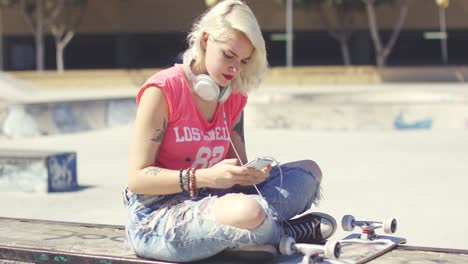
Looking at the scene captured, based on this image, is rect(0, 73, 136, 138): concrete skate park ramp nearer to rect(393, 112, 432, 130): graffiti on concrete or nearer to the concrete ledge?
rect(393, 112, 432, 130): graffiti on concrete

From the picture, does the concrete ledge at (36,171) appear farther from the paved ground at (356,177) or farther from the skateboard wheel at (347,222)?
the skateboard wheel at (347,222)

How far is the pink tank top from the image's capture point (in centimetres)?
361

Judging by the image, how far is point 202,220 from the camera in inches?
135

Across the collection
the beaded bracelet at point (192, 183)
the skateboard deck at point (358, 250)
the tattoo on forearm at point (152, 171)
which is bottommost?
the skateboard deck at point (358, 250)

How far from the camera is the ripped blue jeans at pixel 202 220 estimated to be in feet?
11.2

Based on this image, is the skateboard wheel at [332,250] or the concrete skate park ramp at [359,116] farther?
the concrete skate park ramp at [359,116]

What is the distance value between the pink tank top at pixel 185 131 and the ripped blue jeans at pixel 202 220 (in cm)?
15

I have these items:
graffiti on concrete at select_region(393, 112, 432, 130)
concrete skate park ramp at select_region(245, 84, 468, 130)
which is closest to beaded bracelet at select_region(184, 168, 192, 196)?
concrete skate park ramp at select_region(245, 84, 468, 130)

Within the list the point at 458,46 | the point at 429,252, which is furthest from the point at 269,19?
the point at 429,252

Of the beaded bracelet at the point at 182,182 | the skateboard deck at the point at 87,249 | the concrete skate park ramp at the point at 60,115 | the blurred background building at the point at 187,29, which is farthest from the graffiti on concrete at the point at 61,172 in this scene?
the blurred background building at the point at 187,29

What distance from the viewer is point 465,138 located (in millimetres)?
13664

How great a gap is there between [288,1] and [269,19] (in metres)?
7.02

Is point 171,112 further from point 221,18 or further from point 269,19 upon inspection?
point 269,19

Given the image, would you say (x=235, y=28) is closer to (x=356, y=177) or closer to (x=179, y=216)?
(x=179, y=216)
